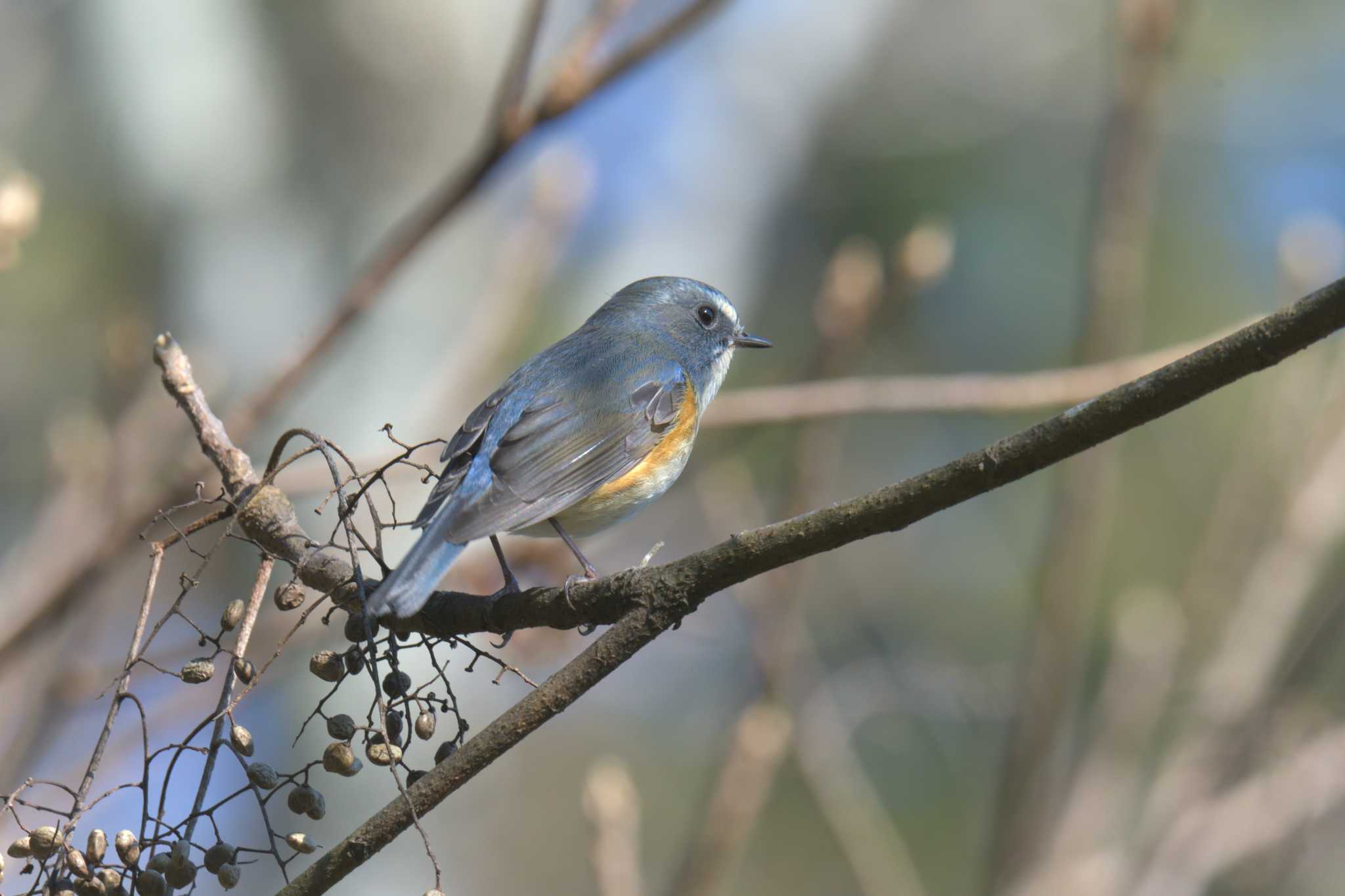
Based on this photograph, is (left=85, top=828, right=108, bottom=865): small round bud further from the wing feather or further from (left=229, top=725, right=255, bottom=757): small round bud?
the wing feather

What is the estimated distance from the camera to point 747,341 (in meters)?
3.70

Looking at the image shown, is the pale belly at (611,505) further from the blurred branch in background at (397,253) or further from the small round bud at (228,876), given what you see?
the small round bud at (228,876)

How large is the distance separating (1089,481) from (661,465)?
112cm

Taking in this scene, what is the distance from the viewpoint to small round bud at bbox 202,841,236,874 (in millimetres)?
1416

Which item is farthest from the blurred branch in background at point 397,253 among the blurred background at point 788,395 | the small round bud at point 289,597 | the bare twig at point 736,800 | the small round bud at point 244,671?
the bare twig at point 736,800

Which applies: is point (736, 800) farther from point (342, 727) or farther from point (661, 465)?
point (342, 727)

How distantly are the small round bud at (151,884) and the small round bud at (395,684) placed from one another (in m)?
0.31

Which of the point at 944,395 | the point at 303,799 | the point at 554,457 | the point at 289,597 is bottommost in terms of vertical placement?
the point at 303,799

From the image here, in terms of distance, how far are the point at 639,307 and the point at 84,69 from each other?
18.3 ft

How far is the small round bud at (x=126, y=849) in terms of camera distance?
1389 millimetres

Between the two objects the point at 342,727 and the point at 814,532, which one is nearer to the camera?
the point at 814,532

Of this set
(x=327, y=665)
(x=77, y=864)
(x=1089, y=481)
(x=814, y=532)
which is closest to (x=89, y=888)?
(x=77, y=864)

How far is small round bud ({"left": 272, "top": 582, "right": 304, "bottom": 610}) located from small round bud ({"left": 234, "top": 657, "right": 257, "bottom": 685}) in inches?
4.4

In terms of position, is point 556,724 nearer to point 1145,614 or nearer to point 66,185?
point 66,185
